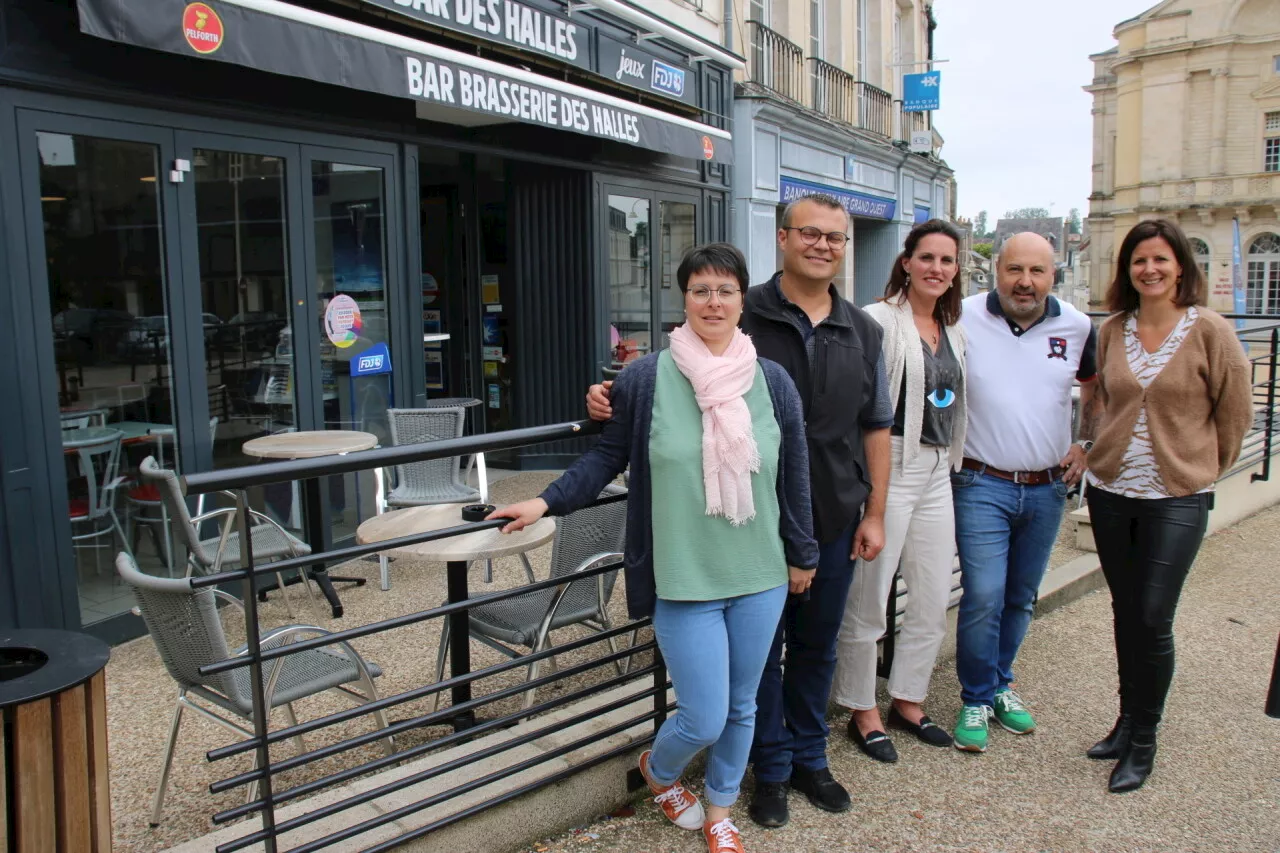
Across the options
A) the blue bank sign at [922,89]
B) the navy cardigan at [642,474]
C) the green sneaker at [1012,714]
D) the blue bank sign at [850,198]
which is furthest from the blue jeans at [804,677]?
the blue bank sign at [922,89]

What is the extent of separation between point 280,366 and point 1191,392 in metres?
4.77

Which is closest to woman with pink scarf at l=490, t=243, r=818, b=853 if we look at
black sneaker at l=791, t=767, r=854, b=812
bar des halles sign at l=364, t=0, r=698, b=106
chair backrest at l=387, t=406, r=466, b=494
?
black sneaker at l=791, t=767, r=854, b=812

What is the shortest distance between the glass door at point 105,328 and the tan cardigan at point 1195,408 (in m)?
4.44

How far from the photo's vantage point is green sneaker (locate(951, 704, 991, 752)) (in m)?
3.56

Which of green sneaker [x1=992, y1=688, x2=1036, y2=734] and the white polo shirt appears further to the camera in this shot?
green sneaker [x1=992, y1=688, x2=1036, y2=734]

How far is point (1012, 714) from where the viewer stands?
3.77 metres

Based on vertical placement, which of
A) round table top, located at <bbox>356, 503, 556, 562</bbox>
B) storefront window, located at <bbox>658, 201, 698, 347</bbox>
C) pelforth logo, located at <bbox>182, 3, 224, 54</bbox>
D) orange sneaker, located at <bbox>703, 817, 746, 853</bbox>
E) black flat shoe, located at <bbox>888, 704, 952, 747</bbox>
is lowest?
black flat shoe, located at <bbox>888, 704, 952, 747</bbox>

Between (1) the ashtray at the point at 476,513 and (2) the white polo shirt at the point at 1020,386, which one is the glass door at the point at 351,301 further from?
(2) the white polo shirt at the point at 1020,386

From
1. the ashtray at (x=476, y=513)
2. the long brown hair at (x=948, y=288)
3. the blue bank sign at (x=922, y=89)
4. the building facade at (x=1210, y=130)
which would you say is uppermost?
the building facade at (x=1210, y=130)

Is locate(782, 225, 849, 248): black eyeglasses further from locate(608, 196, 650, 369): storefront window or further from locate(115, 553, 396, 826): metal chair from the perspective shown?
locate(608, 196, 650, 369): storefront window

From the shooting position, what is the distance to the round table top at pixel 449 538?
11.3ft

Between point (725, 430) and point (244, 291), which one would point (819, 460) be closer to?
point (725, 430)

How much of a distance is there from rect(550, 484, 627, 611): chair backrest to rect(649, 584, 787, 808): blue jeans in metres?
1.08

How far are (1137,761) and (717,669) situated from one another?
1.73 m
